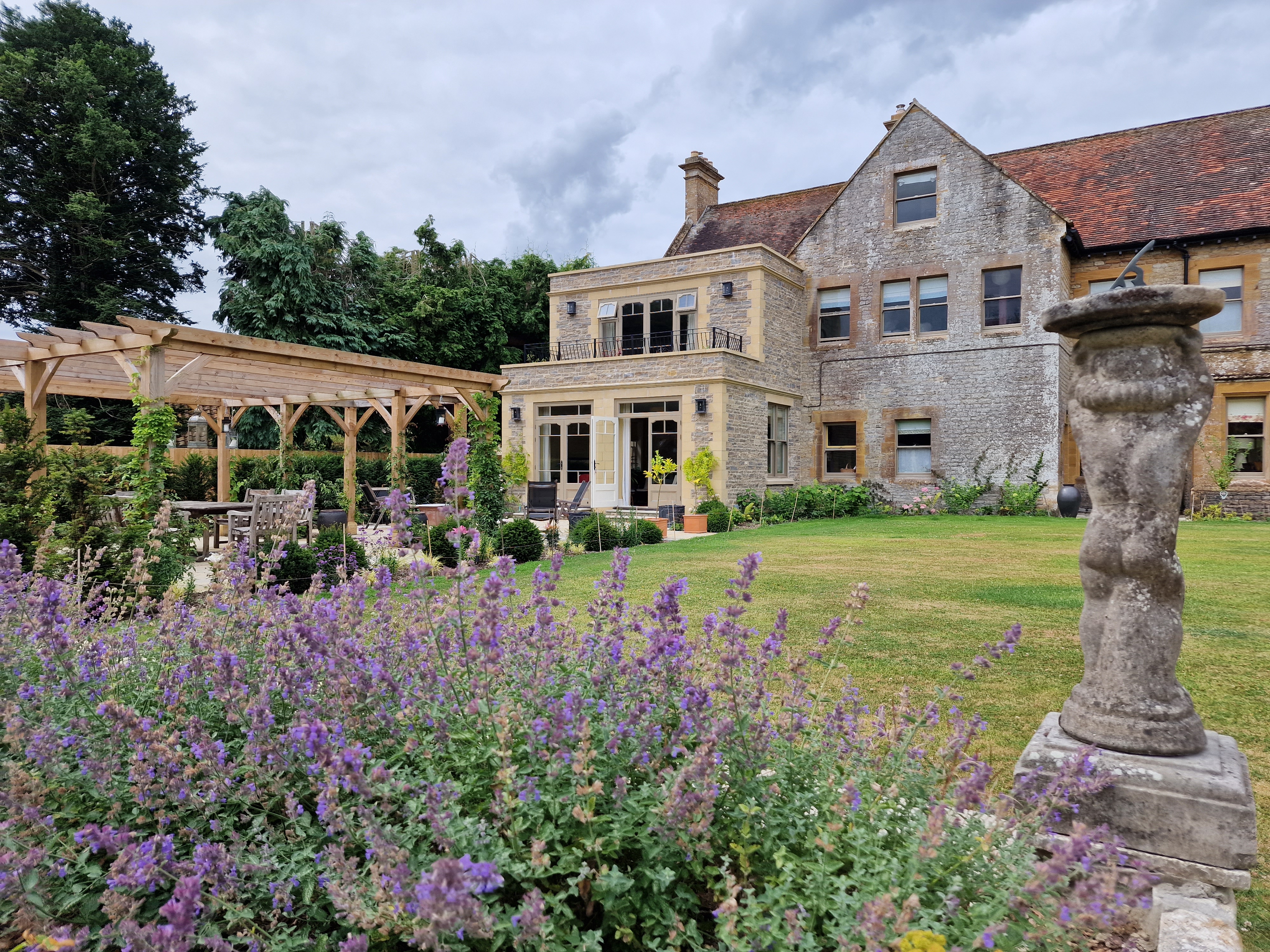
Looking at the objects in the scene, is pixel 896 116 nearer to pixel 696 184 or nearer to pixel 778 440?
pixel 696 184

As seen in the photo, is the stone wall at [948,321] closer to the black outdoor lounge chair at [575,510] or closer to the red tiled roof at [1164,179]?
the red tiled roof at [1164,179]

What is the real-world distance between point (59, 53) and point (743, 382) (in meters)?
29.2

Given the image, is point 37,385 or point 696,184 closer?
point 37,385

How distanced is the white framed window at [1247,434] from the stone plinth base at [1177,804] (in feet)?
60.4

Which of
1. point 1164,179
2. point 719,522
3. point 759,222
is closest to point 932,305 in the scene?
point 1164,179

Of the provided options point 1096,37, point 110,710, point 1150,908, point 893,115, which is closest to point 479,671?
point 110,710

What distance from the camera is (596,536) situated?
39.7ft

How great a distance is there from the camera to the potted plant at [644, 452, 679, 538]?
1717 centimetres

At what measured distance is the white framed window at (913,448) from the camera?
1862 centimetres

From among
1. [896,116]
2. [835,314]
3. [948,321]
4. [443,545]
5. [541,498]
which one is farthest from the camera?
[896,116]

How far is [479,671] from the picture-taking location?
2.07m

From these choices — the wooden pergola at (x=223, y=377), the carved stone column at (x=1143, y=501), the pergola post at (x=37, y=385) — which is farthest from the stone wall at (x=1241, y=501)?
the pergola post at (x=37, y=385)

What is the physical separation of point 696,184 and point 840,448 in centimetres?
1064

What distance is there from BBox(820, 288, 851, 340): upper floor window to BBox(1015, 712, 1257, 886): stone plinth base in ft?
60.7
